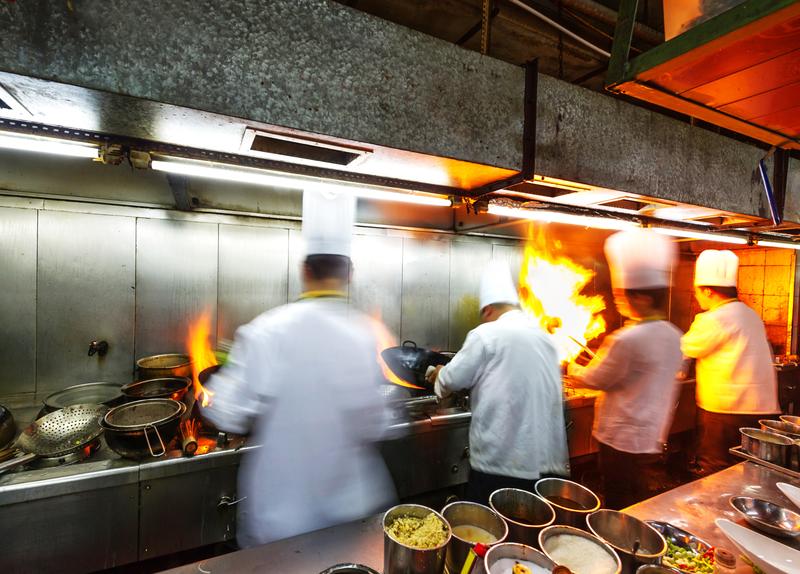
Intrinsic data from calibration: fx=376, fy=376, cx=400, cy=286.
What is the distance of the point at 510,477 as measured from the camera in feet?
9.00

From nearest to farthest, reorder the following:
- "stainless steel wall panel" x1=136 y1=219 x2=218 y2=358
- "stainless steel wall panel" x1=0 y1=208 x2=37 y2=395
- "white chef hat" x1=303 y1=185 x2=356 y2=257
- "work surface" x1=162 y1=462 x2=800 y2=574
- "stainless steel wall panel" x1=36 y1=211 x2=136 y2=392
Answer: "work surface" x1=162 y1=462 x2=800 y2=574, "white chef hat" x1=303 y1=185 x2=356 y2=257, "stainless steel wall panel" x1=0 y1=208 x2=37 y2=395, "stainless steel wall panel" x1=36 y1=211 x2=136 y2=392, "stainless steel wall panel" x1=136 y1=219 x2=218 y2=358

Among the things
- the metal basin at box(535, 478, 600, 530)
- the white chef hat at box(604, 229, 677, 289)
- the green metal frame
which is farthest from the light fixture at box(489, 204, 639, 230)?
the metal basin at box(535, 478, 600, 530)

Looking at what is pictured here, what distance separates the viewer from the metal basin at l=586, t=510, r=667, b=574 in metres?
1.42

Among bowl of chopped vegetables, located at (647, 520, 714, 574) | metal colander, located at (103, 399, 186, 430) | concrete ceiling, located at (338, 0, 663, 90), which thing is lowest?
bowl of chopped vegetables, located at (647, 520, 714, 574)

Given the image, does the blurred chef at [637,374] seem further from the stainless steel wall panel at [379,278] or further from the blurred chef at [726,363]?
the stainless steel wall panel at [379,278]

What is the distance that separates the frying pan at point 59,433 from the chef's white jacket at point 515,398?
9.44ft

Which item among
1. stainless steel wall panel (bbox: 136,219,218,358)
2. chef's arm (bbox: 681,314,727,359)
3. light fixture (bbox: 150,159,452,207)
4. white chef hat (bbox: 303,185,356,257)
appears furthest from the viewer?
chef's arm (bbox: 681,314,727,359)

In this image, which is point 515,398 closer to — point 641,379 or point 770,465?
point 641,379

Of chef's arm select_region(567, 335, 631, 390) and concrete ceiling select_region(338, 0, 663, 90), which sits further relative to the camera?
chef's arm select_region(567, 335, 631, 390)

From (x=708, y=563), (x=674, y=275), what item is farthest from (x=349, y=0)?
(x=674, y=275)

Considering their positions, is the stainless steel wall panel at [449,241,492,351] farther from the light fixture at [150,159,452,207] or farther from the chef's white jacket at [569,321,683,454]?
the light fixture at [150,159,452,207]

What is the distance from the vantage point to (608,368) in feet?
10.4

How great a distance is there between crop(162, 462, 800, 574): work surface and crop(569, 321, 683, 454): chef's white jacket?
0.52 metres

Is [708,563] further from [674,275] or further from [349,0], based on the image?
[674,275]
